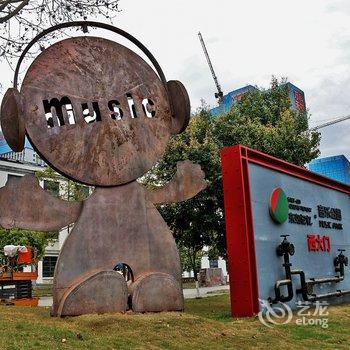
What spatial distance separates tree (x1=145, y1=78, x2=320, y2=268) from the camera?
15.9 metres

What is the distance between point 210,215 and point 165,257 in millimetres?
6250

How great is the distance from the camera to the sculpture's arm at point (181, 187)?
1018cm

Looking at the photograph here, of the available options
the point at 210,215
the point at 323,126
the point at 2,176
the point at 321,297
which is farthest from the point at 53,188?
the point at 323,126

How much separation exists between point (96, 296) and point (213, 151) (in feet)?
27.5

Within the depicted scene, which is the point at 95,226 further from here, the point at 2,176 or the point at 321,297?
the point at 2,176

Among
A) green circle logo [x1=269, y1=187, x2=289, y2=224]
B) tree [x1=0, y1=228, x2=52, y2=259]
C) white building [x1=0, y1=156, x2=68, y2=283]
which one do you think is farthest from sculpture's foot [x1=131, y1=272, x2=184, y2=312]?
white building [x1=0, y1=156, x2=68, y2=283]

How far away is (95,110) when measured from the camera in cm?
962

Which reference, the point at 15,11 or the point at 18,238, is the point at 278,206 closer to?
the point at 15,11

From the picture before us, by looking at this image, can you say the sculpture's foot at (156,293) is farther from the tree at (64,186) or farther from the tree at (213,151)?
the tree at (64,186)

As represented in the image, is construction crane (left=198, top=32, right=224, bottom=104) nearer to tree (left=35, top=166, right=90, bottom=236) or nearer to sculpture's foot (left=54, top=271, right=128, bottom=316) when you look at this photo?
tree (left=35, top=166, right=90, bottom=236)

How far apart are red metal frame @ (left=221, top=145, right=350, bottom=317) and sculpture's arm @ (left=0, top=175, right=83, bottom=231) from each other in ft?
10.9

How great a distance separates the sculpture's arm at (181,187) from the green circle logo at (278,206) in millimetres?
1873

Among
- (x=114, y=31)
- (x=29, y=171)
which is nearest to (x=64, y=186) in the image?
(x=29, y=171)

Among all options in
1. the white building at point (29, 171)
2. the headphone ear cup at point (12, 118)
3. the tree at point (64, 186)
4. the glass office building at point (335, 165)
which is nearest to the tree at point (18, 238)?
the tree at point (64, 186)
